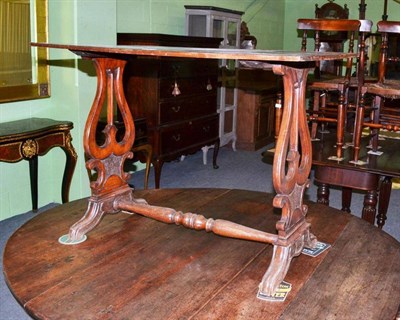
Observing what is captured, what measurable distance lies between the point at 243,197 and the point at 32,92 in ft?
8.25

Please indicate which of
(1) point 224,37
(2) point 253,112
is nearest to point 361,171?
(1) point 224,37

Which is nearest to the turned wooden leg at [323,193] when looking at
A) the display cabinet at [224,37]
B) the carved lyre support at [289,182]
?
the carved lyre support at [289,182]

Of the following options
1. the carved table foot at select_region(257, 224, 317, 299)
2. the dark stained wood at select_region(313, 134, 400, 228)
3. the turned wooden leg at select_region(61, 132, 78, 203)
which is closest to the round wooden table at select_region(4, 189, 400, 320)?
the carved table foot at select_region(257, 224, 317, 299)

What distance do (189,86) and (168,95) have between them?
0.40 meters

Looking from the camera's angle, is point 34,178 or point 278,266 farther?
point 34,178

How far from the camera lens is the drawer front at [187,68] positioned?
493 cm

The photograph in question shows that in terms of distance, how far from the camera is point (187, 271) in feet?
5.11

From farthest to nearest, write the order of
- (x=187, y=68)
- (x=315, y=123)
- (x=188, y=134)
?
(x=188, y=134) < (x=187, y=68) < (x=315, y=123)

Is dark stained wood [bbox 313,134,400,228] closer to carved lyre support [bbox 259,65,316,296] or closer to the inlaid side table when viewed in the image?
carved lyre support [bbox 259,65,316,296]

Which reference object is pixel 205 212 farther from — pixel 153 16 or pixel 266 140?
pixel 266 140

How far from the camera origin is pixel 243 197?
2252 mm

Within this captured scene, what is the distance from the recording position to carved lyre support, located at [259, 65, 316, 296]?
1464mm

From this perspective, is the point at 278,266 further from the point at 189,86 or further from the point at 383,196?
the point at 189,86

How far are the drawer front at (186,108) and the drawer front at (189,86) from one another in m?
0.06
